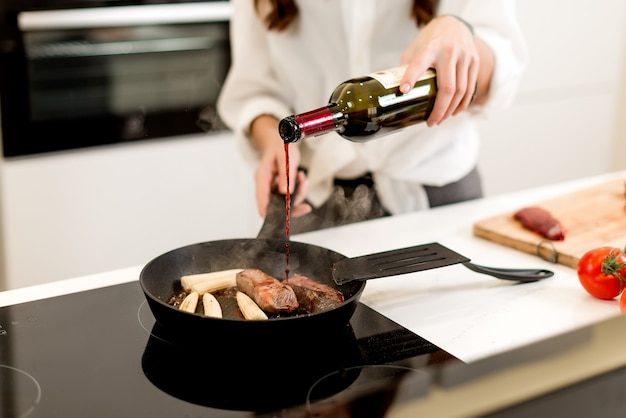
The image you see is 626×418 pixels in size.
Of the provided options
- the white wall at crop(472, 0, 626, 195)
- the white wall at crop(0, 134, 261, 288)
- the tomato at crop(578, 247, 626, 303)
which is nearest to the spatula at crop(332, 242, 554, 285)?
the tomato at crop(578, 247, 626, 303)

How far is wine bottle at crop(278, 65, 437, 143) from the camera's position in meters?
1.13

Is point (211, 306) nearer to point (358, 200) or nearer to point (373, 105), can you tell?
point (373, 105)

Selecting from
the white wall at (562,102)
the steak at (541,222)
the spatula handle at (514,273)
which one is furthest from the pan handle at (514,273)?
the white wall at (562,102)

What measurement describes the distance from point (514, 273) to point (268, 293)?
407mm

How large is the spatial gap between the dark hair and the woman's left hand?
34 centimetres

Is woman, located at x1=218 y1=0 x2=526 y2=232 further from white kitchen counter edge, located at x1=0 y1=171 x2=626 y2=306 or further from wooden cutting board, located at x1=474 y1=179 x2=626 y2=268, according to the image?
white kitchen counter edge, located at x1=0 y1=171 x2=626 y2=306

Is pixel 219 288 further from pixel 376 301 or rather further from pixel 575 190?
pixel 575 190

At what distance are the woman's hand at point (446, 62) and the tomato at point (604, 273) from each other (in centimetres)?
31

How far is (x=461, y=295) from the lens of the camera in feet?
3.83

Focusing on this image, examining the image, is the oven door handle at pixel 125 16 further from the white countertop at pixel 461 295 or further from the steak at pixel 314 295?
the steak at pixel 314 295

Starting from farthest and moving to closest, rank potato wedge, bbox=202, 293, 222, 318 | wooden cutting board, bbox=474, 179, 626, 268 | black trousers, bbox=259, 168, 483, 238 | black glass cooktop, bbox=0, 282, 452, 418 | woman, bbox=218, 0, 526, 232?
Answer: black trousers, bbox=259, 168, 483, 238 → woman, bbox=218, 0, 526, 232 → wooden cutting board, bbox=474, 179, 626, 268 → potato wedge, bbox=202, 293, 222, 318 → black glass cooktop, bbox=0, 282, 452, 418

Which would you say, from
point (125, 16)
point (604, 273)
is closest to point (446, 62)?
point (604, 273)

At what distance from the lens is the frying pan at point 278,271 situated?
0.89 m

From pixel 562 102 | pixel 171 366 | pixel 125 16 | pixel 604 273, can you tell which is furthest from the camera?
pixel 562 102
